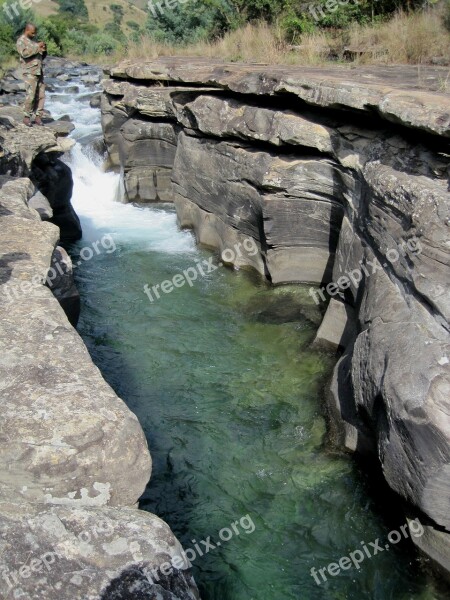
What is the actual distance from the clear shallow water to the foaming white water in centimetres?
90

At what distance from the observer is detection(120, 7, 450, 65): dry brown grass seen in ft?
33.3

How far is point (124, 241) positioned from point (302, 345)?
5140 mm

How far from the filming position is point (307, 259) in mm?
9453

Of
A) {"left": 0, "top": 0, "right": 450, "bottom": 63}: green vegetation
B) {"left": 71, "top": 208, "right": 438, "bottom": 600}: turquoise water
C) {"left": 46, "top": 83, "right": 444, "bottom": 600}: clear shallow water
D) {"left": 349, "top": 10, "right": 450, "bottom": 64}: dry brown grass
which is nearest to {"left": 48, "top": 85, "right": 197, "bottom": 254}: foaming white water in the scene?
{"left": 46, "top": 83, "right": 444, "bottom": 600}: clear shallow water

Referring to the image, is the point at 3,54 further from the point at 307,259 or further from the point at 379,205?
the point at 379,205

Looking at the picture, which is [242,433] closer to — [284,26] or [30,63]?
[30,63]

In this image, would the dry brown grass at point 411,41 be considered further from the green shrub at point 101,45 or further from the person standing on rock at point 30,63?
the green shrub at point 101,45

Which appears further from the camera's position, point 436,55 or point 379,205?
point 436,55

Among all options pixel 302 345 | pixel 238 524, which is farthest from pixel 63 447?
pixel 302 345

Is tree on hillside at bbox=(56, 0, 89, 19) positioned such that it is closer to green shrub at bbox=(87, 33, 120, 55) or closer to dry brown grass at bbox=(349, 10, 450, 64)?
green shrub at bbox=(87, 33, 120, 55)

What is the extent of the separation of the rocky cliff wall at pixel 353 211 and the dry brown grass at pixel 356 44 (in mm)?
1243

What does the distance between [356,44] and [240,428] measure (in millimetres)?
8170

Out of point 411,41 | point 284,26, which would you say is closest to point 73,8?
point 284,26

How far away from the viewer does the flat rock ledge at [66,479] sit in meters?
2.87
